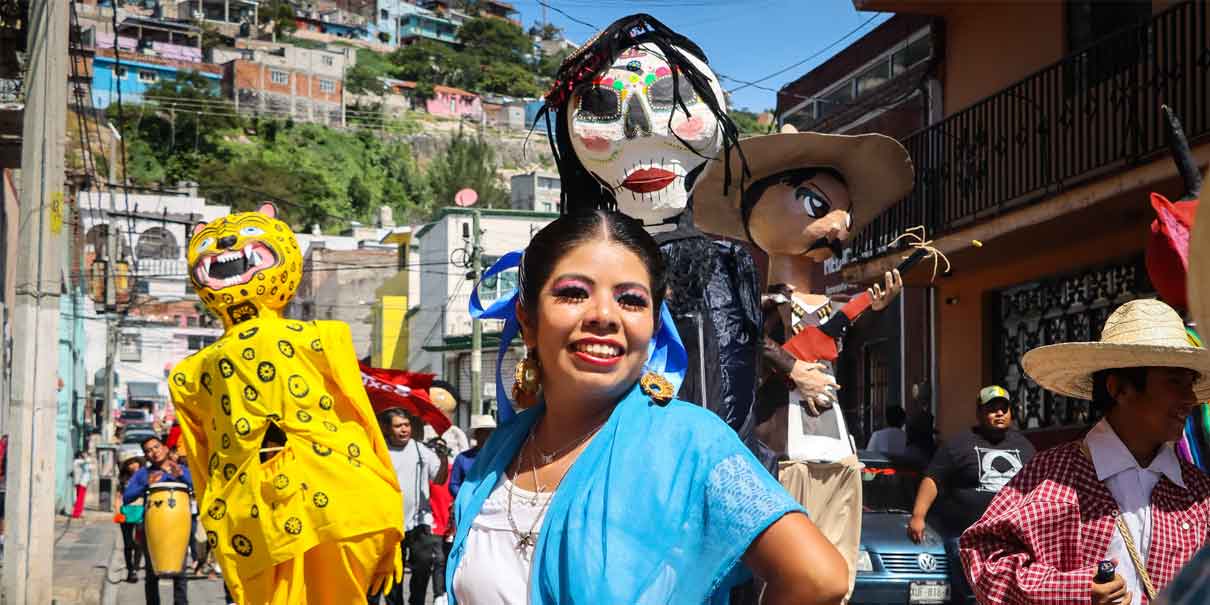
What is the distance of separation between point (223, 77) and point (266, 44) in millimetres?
15569

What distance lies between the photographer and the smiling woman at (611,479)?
2705 mm

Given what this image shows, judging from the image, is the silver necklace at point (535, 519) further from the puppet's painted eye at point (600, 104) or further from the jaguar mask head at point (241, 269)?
the jaguar mask head at point (241, 269)

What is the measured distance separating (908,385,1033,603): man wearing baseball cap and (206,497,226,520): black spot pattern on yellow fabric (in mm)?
5499

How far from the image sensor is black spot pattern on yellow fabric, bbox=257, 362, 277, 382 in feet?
20.1

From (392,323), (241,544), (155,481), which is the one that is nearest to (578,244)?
(241,544)

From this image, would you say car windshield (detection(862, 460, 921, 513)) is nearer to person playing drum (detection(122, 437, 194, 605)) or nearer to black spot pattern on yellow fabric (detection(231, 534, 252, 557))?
person playing drum (detection(122, 437, 194, 605))

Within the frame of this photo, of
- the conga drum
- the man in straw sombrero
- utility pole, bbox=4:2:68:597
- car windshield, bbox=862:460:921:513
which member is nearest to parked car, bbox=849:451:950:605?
car windshield, bbox=862:460:921:513

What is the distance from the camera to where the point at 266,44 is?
449ft

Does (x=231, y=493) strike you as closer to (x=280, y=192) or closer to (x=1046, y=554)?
(x=1046, y=554)

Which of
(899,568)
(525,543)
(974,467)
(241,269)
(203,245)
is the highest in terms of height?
(203,245)

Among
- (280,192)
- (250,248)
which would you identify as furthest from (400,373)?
(280,192)

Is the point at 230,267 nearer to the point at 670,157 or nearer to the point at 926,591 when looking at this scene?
the point at 670,157

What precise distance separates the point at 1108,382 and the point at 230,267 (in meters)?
3.98

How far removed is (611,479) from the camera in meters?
2.84
